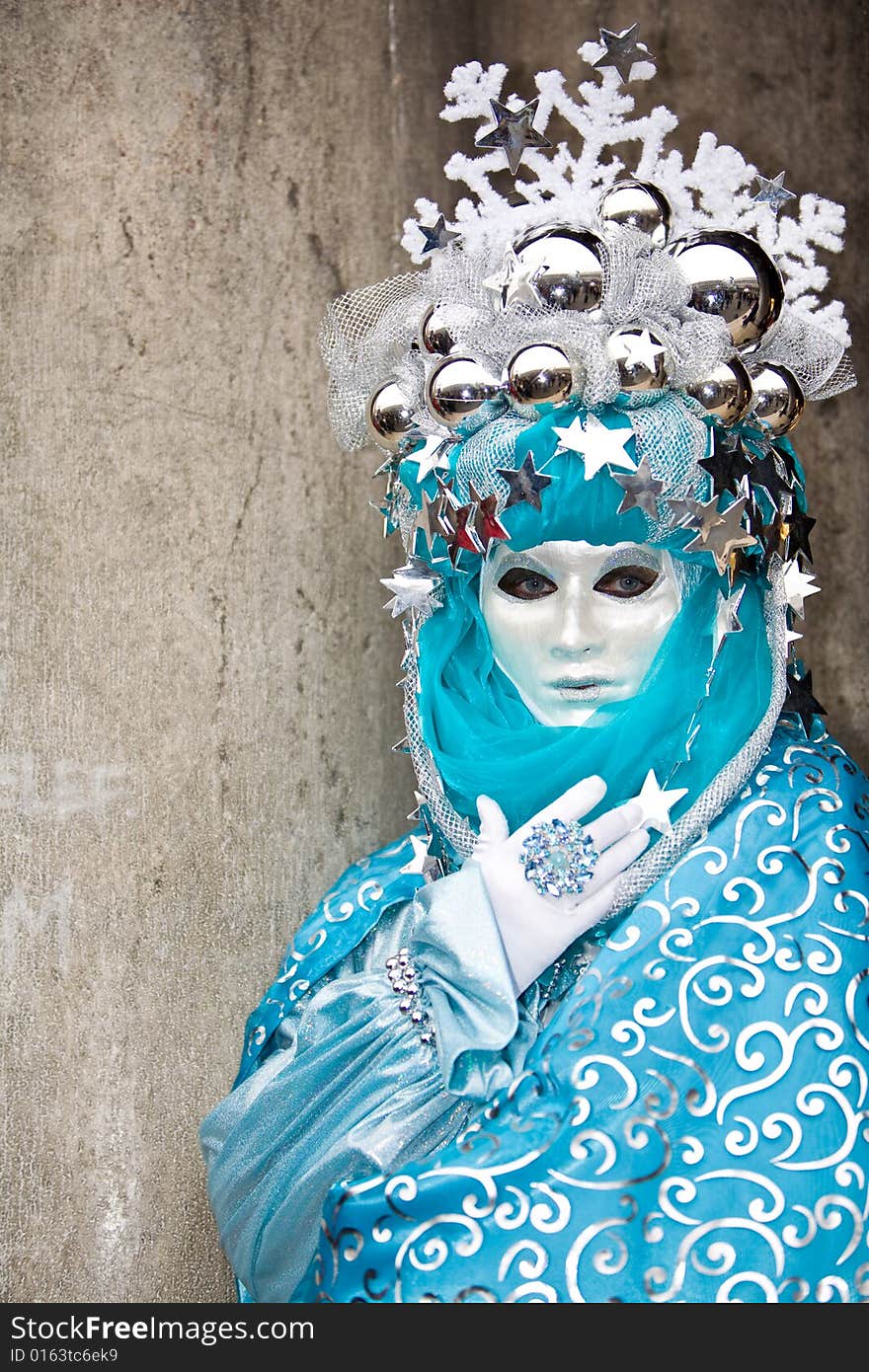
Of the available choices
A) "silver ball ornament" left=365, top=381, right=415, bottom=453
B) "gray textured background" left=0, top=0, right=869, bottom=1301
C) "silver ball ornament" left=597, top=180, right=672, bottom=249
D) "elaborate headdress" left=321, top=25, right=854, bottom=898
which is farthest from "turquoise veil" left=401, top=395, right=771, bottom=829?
"gray textured background" left=0, top=0, right=869, bottom=1301

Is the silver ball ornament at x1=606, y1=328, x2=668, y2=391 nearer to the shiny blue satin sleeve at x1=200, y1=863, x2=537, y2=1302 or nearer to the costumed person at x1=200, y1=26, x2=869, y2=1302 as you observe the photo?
the costumed person at x1=200, y1=26, x2=869, y2=1302

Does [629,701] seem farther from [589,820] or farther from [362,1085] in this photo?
[362,1085]

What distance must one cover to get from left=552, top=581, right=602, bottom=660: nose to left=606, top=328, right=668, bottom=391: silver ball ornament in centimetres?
25

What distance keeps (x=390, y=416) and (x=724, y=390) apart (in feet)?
1.42

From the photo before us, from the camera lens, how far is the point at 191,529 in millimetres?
2299

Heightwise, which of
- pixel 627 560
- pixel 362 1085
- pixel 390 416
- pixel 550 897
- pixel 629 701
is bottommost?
pixel 362 1085

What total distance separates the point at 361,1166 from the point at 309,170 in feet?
5.09

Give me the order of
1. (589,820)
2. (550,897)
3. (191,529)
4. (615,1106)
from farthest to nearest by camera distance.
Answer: (191,529) → (589,820) → (550,897) → (615,1106)

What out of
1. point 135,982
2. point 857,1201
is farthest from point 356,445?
point 857,1201

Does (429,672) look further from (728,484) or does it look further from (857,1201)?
(857,1201)

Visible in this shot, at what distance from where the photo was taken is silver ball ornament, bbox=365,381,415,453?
2.02 m

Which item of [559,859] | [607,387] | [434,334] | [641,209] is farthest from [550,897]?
[641,209]

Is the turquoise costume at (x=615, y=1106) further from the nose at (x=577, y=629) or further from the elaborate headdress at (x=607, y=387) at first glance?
the nose at (x=577, y=629)

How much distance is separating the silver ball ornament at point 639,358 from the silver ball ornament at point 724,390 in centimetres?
5
